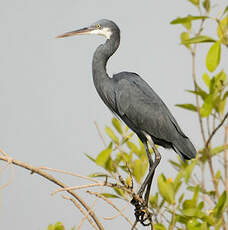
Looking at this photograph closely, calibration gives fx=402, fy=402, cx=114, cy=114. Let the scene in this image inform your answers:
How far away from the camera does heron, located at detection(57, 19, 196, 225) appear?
1923 millimetres

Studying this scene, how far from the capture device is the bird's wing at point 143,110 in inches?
75.7

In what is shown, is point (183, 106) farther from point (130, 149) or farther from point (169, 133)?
point (169, 133)

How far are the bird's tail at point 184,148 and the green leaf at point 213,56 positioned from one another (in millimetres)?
1246

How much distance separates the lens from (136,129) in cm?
199

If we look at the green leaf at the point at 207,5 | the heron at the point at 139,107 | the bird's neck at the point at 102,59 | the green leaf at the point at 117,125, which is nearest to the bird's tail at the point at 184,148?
the heron at the point at 139,107

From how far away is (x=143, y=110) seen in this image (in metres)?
1.93

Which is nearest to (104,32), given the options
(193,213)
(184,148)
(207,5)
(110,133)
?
(184,148)

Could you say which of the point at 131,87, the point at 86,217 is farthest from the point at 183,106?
the point at 131,87

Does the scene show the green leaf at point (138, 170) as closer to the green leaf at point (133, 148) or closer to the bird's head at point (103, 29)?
the green leaf at point (133, 148)

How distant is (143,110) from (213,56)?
1.26m

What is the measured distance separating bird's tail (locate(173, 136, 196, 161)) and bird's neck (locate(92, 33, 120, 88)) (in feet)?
1.52

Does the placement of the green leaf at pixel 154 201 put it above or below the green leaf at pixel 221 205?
below

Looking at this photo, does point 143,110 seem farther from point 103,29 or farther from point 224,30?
point 224,30

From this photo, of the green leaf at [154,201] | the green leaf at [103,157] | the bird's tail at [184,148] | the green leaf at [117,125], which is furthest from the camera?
the bird's tail at [184,148]
